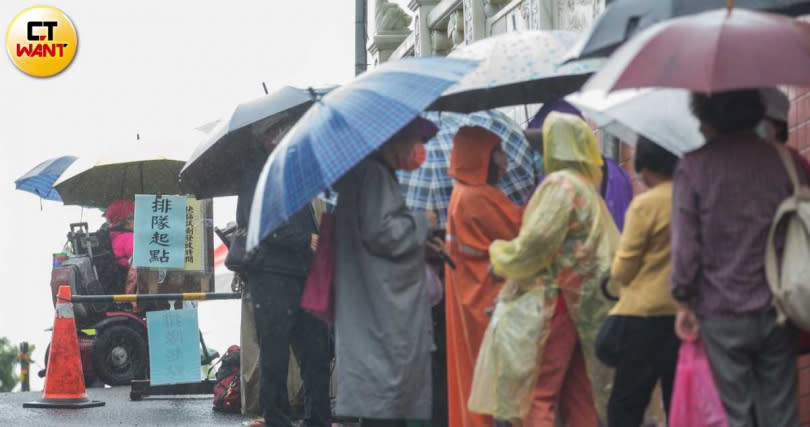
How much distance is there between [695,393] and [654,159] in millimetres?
1135

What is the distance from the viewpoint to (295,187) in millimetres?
7031

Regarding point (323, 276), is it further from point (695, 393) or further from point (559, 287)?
point (695, 393)

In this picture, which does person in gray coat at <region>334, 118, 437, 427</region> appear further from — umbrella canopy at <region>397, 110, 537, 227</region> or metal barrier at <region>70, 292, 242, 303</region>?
metal barrier at <region>70, 292, 242, 303</region>

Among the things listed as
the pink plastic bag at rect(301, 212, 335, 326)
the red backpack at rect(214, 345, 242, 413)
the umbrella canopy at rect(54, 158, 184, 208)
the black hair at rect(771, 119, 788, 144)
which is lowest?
the red backpack at rect(214, 345, 242, 413)

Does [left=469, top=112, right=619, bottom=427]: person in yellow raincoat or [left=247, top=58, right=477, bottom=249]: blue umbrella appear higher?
[left=247, top=58, right=477, bottom=249]: blue umbrella

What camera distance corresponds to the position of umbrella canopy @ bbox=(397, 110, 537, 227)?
9.15 m

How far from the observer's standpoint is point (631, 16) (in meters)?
6.81

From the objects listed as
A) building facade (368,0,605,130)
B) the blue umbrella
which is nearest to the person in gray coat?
the blue umbrella

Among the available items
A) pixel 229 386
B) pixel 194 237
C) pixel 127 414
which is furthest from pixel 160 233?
pixel 229 386

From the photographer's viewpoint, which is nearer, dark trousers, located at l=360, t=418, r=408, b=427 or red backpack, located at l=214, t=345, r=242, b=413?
dark trousers, located at l=360, t=418, r=408, b=427

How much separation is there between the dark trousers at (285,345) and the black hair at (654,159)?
356cm

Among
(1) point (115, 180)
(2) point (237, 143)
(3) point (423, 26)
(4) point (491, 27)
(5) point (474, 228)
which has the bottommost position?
(5) point (474, 228)

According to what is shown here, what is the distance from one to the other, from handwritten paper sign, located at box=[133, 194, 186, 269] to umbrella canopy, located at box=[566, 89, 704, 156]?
9214 millimetres

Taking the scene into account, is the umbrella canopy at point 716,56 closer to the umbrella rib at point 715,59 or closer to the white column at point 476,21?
the umbrella rib at point 715,59
